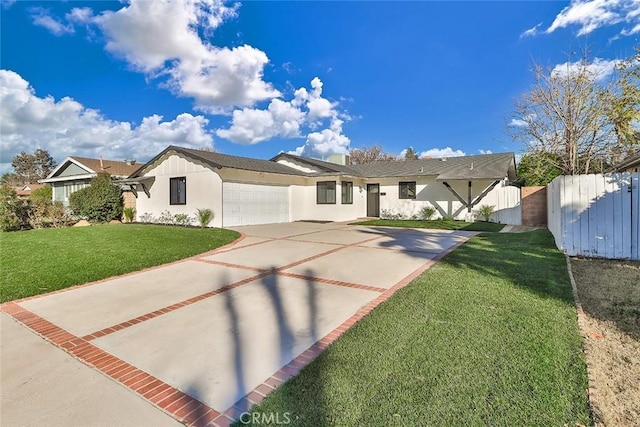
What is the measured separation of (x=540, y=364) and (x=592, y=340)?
957 millimetres

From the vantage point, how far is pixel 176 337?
3412 millimetres

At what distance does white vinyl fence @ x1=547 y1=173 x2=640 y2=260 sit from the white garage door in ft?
40.7

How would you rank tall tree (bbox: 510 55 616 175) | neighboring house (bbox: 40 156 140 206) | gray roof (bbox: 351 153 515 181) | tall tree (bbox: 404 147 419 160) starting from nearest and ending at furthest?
tall tree (bbox: 510 55 616 175)
gray roof (bbox: 351 153 515 181)
neighboring house (bbox: 40 156 140 206)
tall tree (bbox: 404 147 419 160)

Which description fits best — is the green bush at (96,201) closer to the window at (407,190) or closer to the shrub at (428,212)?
the window at (407,190)

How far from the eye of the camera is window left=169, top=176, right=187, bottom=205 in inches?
630

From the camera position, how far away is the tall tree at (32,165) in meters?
53.2

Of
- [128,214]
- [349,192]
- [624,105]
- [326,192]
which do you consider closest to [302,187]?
[326,192]

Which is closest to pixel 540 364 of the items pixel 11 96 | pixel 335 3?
pixel 335 3

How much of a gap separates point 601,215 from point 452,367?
6634 mm

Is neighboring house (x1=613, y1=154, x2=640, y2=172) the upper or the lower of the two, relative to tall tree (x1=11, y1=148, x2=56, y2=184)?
lower

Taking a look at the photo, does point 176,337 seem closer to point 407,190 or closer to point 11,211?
point 11,211

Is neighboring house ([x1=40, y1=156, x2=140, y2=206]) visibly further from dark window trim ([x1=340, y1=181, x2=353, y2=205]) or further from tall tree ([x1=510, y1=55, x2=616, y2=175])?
tall tree ([x1=510, y1=55, x2=616, y2=175])

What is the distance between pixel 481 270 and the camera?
230 inches

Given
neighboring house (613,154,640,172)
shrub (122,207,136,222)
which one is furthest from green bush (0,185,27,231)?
neighboring house (613,154,640,172)
